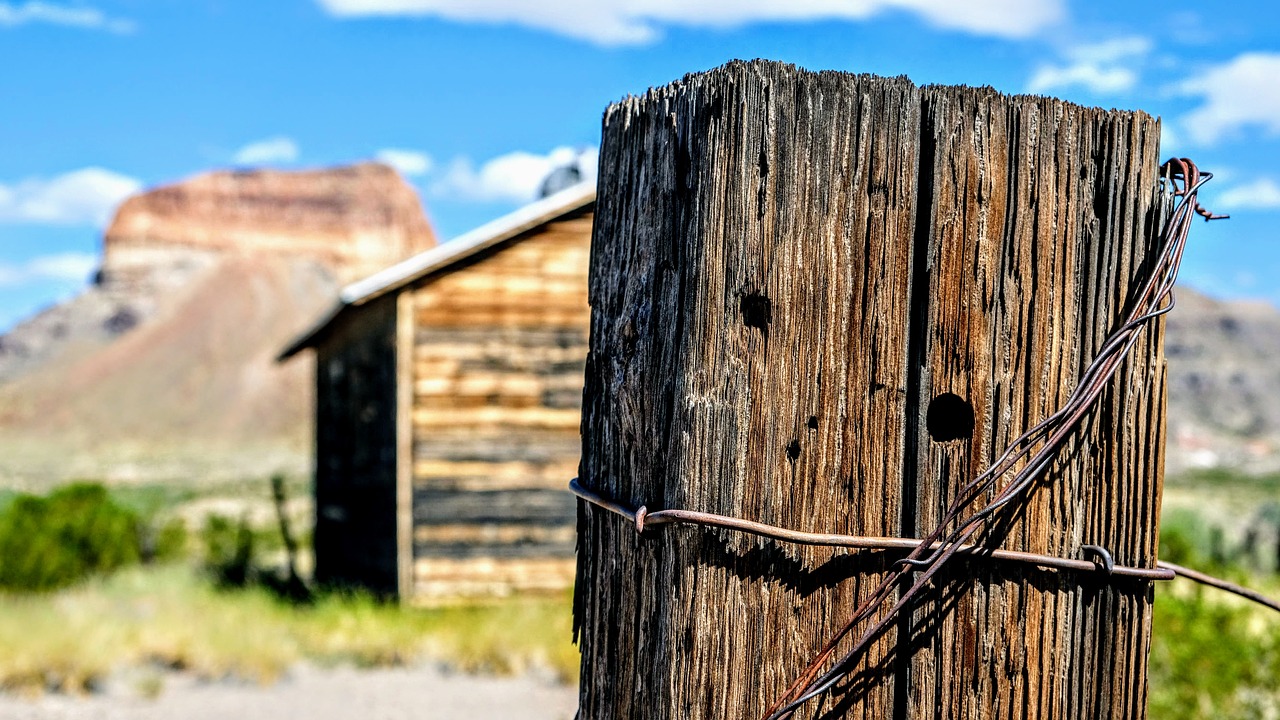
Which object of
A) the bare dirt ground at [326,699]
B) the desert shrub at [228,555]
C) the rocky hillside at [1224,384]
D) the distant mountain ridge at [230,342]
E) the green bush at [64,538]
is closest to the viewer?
Answer: the bare dirt ground at [326,699]

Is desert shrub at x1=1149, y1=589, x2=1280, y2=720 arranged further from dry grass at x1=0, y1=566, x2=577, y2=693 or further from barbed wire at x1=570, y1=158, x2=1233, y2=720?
barbed wire at x1=570, y1=158, x2=1233, y2=720

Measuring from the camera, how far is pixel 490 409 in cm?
1005

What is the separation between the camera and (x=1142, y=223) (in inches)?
56.8

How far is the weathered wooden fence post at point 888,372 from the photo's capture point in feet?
4.47

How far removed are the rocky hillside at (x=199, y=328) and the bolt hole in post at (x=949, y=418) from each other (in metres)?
49.3

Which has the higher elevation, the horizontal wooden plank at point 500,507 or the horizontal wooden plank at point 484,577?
the horizontal wooden plank at point 500,507

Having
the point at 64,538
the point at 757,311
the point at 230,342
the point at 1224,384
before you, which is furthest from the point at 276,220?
the point at 757,311

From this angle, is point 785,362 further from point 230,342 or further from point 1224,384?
point 1224,384

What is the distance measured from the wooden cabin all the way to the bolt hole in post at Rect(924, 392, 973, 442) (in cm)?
852

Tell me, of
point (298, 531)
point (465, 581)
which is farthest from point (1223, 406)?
point (465, 581)

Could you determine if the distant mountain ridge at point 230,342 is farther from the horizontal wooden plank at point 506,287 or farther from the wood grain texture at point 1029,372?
the wood grain texture at point 1029,372

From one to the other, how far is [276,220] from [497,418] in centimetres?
9339

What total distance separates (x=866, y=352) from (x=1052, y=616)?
0.42 meters

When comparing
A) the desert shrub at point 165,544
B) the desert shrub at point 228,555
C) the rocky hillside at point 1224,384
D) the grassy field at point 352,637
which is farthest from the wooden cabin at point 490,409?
the rocky hillside at point 1224,384
